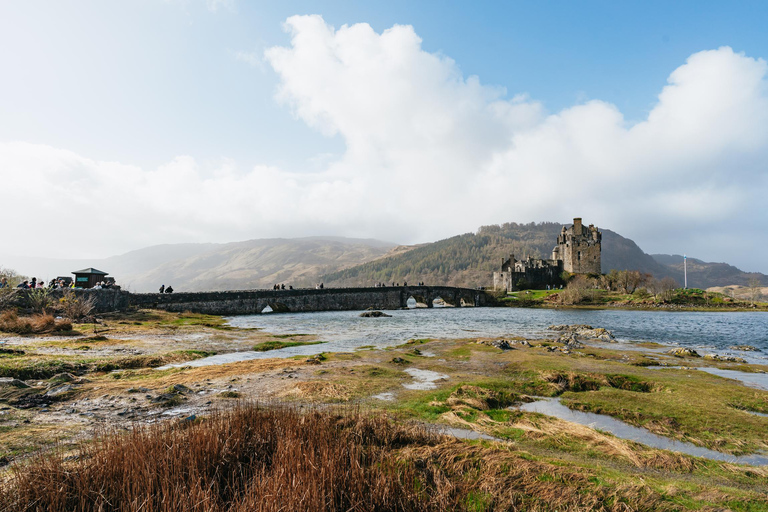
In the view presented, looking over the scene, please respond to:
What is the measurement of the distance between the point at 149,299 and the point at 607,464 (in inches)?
2417

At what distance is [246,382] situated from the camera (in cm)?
1427

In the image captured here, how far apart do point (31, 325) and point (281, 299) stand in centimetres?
5181

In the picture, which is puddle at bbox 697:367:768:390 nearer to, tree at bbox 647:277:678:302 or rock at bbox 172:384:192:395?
rock at bbox 172:384:192:395

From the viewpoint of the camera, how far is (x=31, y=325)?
82.6 ft

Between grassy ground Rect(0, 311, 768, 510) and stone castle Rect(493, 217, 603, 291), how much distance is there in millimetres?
103235

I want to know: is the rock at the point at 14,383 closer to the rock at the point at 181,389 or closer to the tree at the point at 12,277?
the rock at the point at 181,389

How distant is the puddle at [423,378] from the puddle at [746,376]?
12.9 m

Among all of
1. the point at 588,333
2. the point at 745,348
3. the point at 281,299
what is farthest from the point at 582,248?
the point at 745,348

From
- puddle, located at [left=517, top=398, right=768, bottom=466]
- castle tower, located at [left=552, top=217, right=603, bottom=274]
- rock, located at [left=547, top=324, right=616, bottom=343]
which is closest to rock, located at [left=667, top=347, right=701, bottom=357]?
rock, located at [left=547, top=324, right=616, bottom=343]

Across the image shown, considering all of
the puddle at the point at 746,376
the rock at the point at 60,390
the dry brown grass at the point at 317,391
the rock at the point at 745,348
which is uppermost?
the rock at the point at 60,390

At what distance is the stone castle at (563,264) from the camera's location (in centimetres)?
11431

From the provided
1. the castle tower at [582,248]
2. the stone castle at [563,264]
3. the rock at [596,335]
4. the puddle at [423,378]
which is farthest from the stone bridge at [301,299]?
the rock at [596,335]

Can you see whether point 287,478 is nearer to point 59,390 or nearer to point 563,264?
point 59,390

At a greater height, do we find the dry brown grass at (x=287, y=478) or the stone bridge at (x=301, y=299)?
the dry brown grass at (x=287, y=478)
